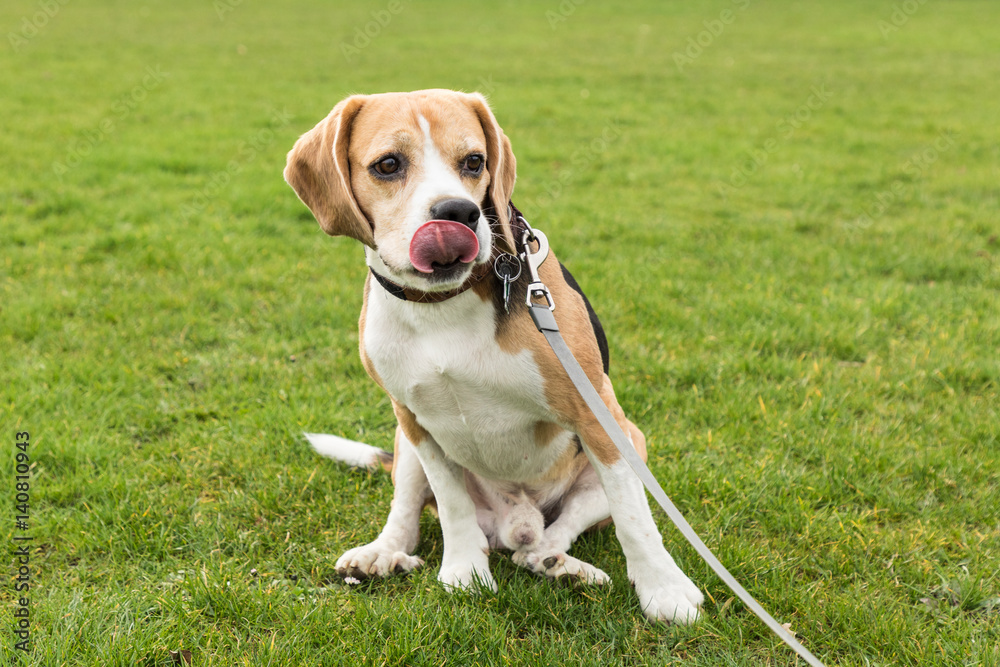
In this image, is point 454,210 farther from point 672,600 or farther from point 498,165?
point 672,600

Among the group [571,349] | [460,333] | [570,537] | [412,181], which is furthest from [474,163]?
[570,537]

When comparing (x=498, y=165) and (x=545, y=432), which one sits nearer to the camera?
(x=498, y=165)

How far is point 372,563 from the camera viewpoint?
3121mm

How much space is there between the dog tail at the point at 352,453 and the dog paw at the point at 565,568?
1006mm

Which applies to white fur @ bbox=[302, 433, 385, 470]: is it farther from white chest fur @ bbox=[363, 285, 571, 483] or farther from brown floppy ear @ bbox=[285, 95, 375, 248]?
brown floppy ear @ bbox=[285, 95, 375, 248]

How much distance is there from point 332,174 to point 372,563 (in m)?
1.51

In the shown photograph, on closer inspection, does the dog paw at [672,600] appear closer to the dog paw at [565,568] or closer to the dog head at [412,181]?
the dog paw at [565,568]

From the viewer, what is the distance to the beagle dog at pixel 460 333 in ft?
8.66

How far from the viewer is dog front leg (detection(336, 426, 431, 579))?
10.2 feet

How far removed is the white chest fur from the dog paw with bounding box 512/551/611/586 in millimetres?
391

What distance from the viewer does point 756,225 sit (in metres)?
7.42

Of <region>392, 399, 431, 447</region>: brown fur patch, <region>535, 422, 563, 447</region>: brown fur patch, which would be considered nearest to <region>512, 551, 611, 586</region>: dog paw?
<region>535, 422, 563, 447</region>: brown fur patch

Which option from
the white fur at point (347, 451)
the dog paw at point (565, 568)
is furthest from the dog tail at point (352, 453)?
the dog paw at point (565, 568)

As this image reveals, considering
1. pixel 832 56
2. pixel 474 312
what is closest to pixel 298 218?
pixel 474 312
